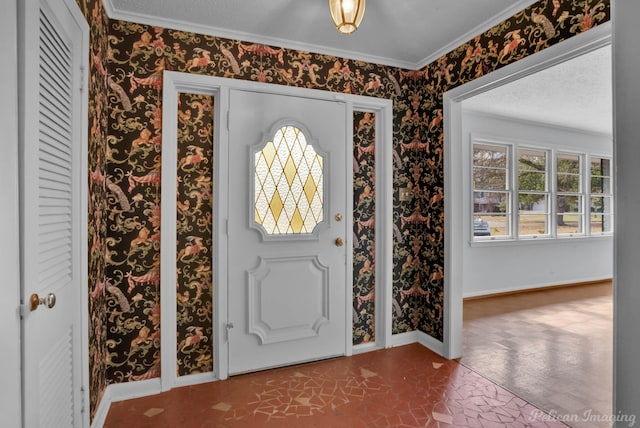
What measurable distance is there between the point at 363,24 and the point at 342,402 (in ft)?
8.18

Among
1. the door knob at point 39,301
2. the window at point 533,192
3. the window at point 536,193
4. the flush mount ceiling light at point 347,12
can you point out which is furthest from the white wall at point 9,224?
the window at point 533,192

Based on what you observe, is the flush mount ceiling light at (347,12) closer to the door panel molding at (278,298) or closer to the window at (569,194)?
the door panel molding at (278,298)

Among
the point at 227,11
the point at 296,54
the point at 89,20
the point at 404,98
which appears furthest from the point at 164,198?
the point at 404,98

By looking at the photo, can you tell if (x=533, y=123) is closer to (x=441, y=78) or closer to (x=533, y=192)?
(x=533, y=192)

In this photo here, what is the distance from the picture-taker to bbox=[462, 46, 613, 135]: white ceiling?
322cm

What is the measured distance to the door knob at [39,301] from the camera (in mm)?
1148

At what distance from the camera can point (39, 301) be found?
120cm

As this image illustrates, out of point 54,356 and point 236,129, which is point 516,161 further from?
point 54,356

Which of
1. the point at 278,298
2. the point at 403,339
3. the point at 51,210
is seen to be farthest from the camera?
the point at 403,339

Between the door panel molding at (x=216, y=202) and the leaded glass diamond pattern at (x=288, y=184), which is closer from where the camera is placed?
the door panel molding at (x=216, y=202)

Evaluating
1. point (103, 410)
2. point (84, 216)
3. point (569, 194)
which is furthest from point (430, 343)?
point (569, 194)

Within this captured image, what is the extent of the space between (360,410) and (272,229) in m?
1.33

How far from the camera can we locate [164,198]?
7.86ft

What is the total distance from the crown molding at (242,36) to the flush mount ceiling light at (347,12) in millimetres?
1042
